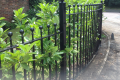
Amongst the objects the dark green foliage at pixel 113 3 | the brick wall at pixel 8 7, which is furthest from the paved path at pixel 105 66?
the dark green foliage at pixel 113 3

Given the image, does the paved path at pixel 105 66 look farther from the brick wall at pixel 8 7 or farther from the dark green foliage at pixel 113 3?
the dark green foliage at pixel 113 3

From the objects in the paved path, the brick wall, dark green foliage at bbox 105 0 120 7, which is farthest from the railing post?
dark green foliage at bbox 105 0 120 7

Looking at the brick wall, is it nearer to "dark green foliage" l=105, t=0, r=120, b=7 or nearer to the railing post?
the railing post

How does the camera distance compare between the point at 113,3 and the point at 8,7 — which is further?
the point at 113,3

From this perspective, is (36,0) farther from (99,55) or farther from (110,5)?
(110,5)

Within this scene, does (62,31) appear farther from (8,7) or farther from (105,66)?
(8,7)

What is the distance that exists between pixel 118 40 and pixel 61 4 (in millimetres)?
5272

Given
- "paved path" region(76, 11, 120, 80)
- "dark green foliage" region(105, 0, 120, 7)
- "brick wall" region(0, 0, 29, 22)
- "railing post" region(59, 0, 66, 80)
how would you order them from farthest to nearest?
"dark green foliage" region(105, 0, 120, 7) → "brick wall" region(0, 0, 29, 22) → "paved path" region(76, 11, 120, 80) → "railing post" region(59, 0, 66, 80)

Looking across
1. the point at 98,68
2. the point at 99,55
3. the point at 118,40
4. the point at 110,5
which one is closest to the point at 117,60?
the point at 99,55

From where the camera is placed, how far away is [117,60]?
4.59 metres

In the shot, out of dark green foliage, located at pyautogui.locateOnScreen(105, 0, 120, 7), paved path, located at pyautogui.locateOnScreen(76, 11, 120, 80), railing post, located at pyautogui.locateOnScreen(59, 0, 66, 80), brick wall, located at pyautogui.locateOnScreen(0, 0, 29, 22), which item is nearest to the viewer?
railing post, located at pyautogui.locateOnScreen(59, 0, 66, 80)

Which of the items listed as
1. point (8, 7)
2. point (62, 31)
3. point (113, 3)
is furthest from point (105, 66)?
point (113, 3)

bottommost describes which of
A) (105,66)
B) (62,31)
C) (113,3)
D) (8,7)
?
(105,66)

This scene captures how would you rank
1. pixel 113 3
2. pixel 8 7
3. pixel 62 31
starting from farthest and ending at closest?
pixel 113 3
pixel 8 7
pixel 62 31
